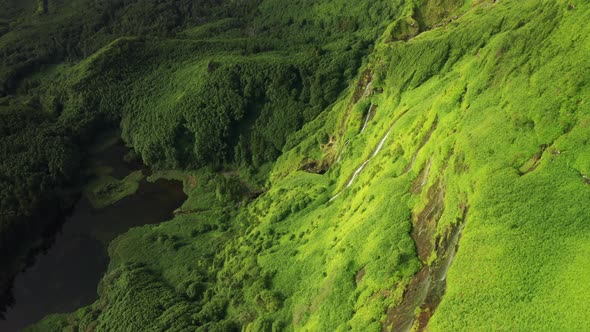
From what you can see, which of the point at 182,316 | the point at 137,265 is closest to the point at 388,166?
the point at 182,316

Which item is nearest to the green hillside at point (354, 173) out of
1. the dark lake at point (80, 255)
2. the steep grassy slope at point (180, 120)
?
the steep grassy slope at point (180, 120)

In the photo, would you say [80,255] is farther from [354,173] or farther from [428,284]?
[428,284]

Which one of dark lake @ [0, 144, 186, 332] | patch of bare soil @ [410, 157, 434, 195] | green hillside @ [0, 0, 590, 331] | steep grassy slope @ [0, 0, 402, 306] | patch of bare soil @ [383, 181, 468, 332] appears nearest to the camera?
green hillside @ [0, 0, 590, 331]

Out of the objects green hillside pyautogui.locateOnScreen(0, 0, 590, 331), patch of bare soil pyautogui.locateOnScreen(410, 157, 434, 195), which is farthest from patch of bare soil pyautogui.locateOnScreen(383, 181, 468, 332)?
patch of bare soil pyautogui.locateOnScreen(410, 157, 434, 195)

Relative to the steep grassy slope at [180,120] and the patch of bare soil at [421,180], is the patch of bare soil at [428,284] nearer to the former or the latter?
the patch of bare soil at [421,180]

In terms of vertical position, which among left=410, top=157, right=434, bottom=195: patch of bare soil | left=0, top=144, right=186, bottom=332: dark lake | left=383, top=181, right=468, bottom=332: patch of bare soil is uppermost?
left=0, top=144, right=186, bottom=332: dark lake

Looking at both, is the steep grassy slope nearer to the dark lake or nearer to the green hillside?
the green hillside
